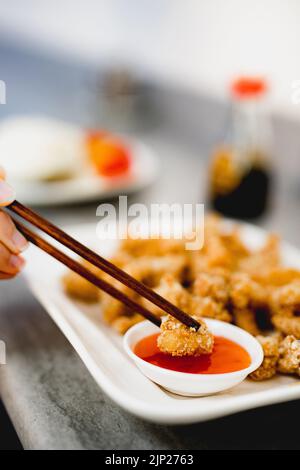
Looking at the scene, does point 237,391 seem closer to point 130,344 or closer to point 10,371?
point 130,344

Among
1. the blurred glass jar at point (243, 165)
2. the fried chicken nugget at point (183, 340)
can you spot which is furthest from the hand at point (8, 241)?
the blurred glass jar at point (243, 165)

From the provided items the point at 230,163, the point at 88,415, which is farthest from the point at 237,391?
the point at 230,163

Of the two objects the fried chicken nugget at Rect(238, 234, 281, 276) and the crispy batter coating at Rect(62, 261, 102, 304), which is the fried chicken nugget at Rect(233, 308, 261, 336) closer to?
the fried chicken nugget at Rect(238, 234, 281, 276)

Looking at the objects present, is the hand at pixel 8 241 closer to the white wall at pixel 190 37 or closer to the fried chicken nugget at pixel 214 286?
the fried chicken nugget at pixel 214 286

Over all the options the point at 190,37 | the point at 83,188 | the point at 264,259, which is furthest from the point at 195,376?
the point at 190,37

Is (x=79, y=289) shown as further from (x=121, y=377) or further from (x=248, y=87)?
(x=248, y=87)
